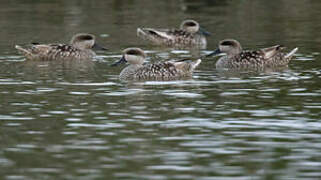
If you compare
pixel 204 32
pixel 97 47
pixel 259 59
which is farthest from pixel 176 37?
pixel 259 59

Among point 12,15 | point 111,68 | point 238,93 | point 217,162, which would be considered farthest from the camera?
point 12,15

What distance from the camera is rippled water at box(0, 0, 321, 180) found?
10.2 metres

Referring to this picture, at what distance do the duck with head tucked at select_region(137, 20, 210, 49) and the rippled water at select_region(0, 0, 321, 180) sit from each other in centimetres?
38

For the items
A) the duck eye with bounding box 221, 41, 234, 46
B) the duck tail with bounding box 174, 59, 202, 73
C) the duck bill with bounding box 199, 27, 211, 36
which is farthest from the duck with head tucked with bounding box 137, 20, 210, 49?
the duck tail with bounding box 174, 59, 202, 73

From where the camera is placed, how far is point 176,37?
22750 millimetres

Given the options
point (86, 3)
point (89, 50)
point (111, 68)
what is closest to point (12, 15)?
point (86, 3)

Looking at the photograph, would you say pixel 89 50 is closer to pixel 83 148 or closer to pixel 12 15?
pixel 12 15

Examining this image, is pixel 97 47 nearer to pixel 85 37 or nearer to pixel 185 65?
pixel 85 37

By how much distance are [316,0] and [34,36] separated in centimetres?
1026

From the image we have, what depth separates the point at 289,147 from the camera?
1095 centimetres

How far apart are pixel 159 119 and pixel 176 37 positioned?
1023cm

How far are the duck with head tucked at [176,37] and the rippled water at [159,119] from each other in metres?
0.38

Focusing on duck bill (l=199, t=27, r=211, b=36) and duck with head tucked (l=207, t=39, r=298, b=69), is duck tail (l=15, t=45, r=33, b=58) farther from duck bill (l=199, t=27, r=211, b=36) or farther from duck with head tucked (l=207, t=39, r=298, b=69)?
duck bill (l=199, t=27, r=211, b=36)

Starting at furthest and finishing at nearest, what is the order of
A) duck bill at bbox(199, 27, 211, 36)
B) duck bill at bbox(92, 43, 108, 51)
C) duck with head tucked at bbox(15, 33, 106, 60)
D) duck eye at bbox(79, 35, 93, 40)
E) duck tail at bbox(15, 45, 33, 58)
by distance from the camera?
A: duck bill at bbox(199, 27, 211, 36)
duck eye at bbox(79, 35, 93, 40)
duck bill at bbox(92, 43, 108, 51)
duck with head tucked at bbox(15, 33, 106, 60)
duck tail at bbox(15, 45, 33, 58)
